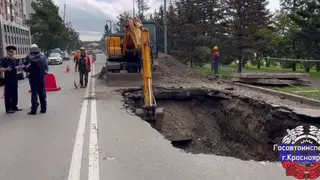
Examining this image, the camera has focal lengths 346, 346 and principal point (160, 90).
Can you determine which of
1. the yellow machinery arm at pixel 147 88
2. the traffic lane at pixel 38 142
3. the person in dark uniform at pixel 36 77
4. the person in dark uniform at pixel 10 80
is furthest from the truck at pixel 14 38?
the yellow machinery arm at pixel 147 88

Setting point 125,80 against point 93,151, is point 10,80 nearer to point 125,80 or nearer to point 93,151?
point 93,151

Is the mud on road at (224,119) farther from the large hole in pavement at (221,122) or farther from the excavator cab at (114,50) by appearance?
the excavator cab at (114,50)

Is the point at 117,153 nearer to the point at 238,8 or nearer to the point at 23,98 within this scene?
the point at 23,98

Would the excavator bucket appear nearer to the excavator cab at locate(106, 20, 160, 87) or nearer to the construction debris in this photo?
the excavator cab at locate(106, 20, 160, 87)

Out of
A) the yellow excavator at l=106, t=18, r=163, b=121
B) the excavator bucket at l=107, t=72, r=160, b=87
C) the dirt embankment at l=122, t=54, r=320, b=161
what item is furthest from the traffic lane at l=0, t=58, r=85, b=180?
the excavator bucket at l=107, t=72, r=160, b=87

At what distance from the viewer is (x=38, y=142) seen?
21.2ft

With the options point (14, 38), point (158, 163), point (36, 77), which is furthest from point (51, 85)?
point (158, 163)

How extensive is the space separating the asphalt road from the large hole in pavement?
80.8 inches

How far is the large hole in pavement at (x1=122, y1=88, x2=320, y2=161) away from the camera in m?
8.27

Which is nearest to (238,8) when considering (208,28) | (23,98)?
(208,28)

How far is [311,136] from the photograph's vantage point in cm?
489

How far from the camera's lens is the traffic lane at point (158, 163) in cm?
473

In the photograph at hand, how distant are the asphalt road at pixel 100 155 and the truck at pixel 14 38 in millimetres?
9638

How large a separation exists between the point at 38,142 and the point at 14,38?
14881mm
